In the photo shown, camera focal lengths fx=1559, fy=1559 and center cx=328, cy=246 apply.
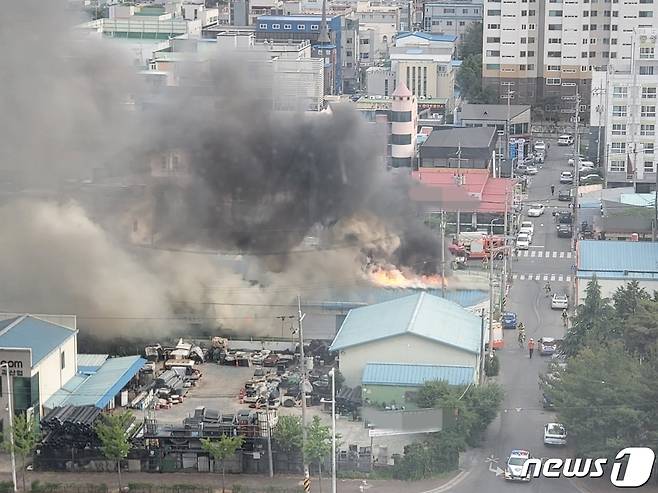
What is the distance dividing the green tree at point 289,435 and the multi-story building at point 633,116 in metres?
7.87

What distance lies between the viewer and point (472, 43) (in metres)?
21.8

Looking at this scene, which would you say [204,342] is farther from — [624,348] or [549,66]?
[549,66]

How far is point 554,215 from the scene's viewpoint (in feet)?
45.0

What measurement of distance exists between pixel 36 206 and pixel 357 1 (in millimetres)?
18066

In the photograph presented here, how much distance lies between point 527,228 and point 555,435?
18.7ft

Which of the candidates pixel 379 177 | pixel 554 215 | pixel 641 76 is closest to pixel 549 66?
pixel 641 76

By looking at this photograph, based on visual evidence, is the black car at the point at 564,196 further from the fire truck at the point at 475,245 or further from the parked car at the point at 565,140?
the parked car at the point at 565,140

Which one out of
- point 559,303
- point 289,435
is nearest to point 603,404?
point 289,435

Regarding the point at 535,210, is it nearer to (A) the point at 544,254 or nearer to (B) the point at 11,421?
(A) the point at 544,254

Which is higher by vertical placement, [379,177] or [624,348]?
[379,177]

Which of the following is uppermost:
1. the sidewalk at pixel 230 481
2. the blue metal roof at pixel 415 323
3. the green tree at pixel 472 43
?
A: the green tree at pixel 472 43

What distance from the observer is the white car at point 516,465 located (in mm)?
6992

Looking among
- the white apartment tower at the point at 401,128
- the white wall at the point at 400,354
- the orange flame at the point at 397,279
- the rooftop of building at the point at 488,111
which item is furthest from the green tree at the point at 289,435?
the rooftop of building at the point at 488,111

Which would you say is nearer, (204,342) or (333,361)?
(333,361)
